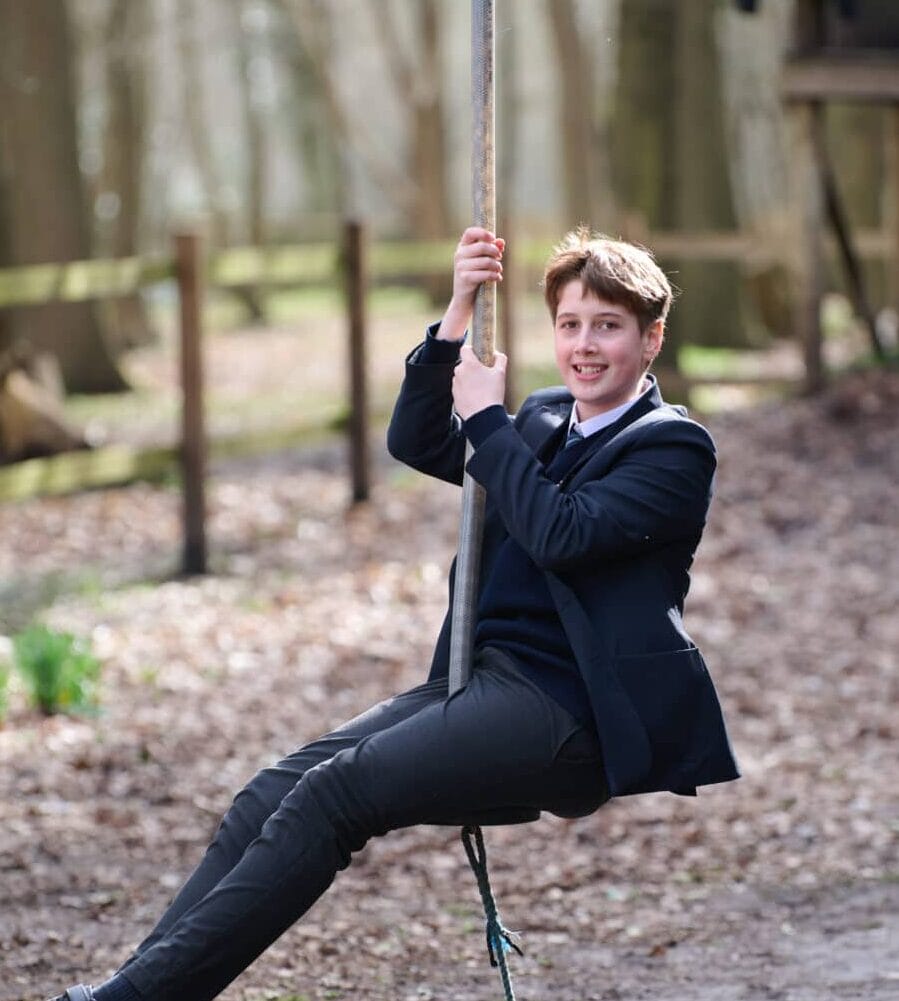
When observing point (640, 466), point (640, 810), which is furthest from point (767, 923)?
point (640, 466)

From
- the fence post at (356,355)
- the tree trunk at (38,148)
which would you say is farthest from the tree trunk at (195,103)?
the fence post at (356,355)

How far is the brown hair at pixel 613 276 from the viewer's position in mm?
3199

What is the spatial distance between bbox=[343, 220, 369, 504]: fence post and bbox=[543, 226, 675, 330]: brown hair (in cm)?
744

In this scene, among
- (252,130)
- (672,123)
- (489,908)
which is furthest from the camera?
(252,130)

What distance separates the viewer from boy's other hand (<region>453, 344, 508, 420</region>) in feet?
10.6

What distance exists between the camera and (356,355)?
1083 cm

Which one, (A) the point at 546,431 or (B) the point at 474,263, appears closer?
(B) the point at 474,263

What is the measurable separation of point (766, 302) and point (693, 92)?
385 cm

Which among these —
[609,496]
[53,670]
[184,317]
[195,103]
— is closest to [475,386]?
[609,496]

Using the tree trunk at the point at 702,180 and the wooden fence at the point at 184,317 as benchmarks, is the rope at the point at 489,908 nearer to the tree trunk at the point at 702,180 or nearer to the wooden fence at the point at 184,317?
the wooden fence at the point at 184,317

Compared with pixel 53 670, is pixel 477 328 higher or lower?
higher

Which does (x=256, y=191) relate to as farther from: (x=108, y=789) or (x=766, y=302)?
(x=108, y=789)

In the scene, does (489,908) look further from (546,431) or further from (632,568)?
(546,431)

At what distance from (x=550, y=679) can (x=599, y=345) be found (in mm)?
622
